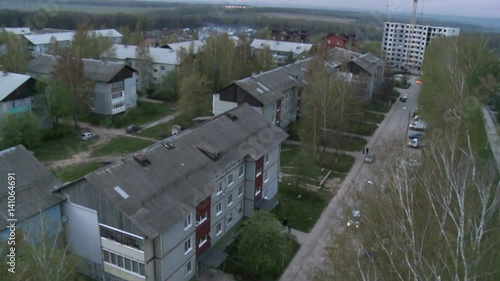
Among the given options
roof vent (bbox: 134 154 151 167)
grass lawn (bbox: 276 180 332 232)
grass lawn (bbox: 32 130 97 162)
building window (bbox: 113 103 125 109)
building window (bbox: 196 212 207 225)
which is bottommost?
grass lawn (bbox: 276 180 332 232)

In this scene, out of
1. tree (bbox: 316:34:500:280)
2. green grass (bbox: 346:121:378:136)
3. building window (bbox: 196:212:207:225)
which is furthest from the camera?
green grass (bbox: 346:121:378:136)

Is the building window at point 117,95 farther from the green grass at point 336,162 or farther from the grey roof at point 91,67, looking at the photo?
the green grass at point 336,162

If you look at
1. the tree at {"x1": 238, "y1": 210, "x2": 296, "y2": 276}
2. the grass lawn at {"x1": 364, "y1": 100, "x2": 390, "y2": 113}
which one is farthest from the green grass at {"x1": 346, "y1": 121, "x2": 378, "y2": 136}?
the tree at {"x1": 238, "y1": 210, "x2": 296, "y2": 276}

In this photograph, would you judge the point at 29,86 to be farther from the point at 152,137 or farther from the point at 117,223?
the point at 117,223

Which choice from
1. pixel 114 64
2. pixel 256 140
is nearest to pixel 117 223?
pixel 256 140

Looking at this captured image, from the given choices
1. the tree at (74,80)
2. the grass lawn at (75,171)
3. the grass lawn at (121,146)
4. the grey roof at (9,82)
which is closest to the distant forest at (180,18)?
the tree at (74,80)

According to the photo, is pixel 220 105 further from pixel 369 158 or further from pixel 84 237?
pixel 84 237

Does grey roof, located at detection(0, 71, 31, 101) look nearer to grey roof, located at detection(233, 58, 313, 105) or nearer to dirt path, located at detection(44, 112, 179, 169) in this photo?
dirt path, located at detection(44, 112, 179, 169)
